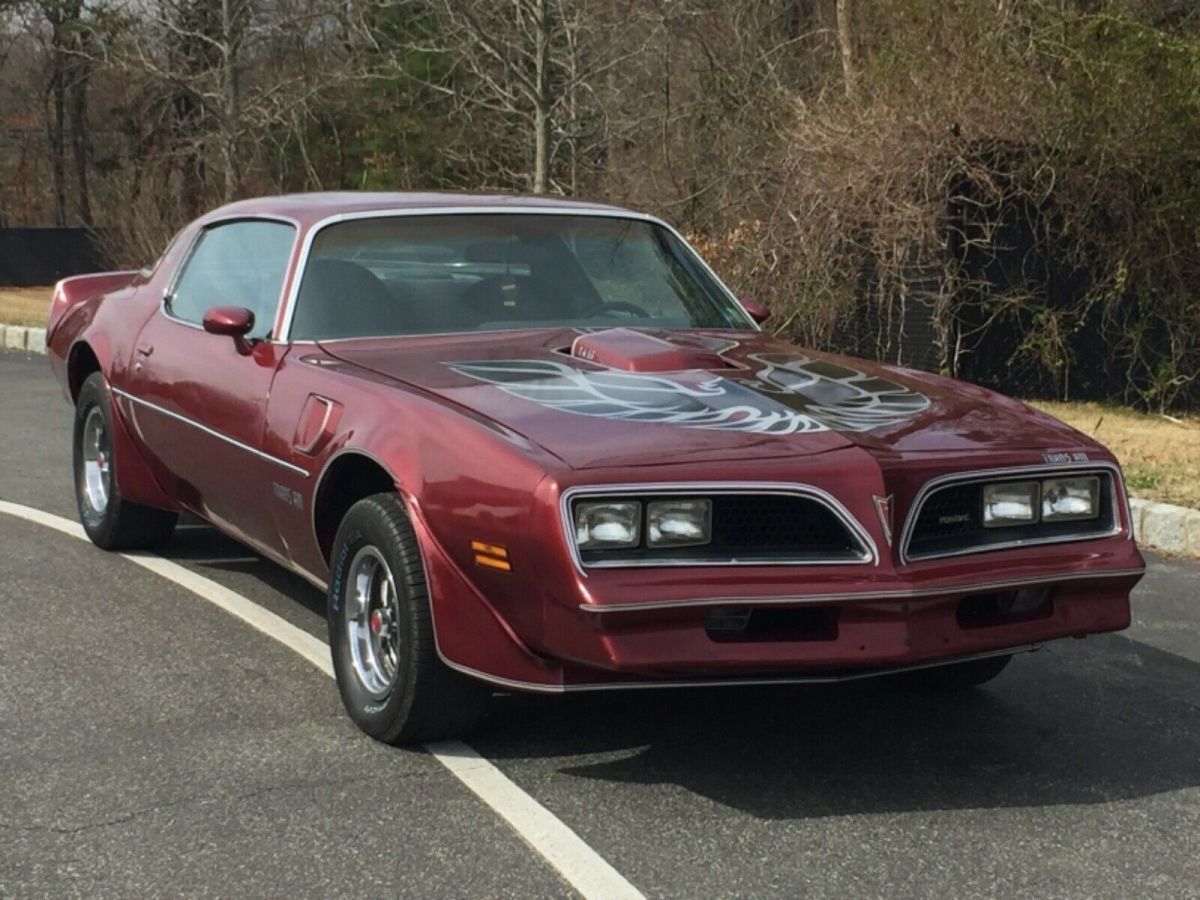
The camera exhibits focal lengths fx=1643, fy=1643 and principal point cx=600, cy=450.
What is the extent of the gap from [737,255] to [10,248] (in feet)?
55.8

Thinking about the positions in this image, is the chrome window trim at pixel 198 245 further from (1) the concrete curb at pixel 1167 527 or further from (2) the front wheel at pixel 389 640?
(1) the concrete curb at pixel 1167 527

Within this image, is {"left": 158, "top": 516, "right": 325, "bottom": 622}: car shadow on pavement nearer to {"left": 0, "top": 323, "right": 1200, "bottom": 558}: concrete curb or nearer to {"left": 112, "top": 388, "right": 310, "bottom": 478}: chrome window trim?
{"left": 112, "top": 388, "right": 310, "bottom": 478}: chrome window trim

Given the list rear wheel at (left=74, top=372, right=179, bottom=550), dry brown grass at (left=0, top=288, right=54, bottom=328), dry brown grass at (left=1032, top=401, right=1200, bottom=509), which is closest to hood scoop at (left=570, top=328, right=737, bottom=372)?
rear wheel at (left=74, top=372, right=179, bottom=550)

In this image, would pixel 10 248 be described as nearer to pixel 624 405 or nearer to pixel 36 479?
pixel 36 479

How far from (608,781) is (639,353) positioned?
50.5 inches

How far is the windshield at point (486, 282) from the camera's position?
5.32 metres

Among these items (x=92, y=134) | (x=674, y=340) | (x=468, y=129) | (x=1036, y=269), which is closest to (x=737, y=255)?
(x=1036, y=269)

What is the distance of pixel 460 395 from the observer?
4.41m

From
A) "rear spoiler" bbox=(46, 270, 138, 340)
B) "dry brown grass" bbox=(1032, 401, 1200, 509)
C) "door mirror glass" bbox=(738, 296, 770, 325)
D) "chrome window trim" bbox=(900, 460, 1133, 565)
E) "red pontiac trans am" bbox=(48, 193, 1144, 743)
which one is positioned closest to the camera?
"red pontiac trans am" bbox=(48, 193, 1144, 743)

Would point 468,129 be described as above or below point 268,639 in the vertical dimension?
above

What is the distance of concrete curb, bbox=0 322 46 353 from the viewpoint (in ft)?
55.6

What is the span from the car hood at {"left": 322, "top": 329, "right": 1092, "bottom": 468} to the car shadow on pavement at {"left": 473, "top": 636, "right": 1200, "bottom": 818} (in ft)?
2.85

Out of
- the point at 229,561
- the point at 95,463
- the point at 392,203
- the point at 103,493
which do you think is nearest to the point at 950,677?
the point at 392,203

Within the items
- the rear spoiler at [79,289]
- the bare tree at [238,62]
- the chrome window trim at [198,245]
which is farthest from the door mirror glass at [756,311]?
the bare tree at [238,62]
